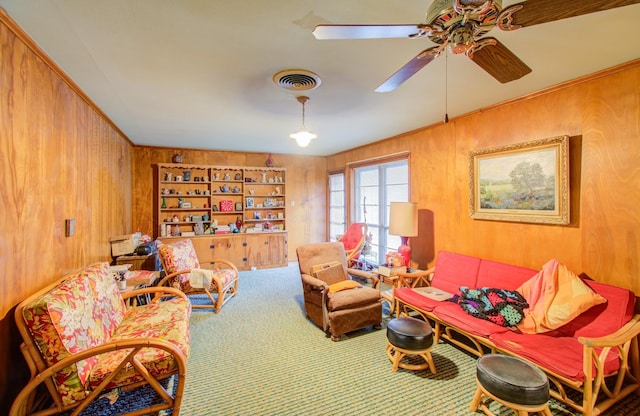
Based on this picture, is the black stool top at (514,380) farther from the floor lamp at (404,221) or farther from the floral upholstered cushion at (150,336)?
the floral upholstered cushion at (150,336)

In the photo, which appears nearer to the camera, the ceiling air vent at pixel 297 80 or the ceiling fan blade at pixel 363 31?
the ceiling fan blade at pixel 363 31

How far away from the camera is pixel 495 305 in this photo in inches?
98.0

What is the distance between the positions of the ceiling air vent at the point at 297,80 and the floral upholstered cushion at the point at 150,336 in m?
2.13

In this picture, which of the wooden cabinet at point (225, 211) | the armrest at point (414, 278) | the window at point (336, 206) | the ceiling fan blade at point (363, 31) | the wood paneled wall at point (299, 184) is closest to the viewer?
the ceiling fan blade at point (363, 31)

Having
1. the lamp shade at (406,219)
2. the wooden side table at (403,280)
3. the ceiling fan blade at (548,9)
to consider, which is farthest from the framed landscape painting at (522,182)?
the ceiling fan blade at (548,9)

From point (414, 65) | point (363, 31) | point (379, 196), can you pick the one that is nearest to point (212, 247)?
point (379, 196)

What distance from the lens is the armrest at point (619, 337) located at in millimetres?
1712

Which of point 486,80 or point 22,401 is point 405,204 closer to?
point 486,80

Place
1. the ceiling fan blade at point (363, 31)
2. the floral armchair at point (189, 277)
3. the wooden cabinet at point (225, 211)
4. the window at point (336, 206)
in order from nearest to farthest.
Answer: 1. the ceiling fan blade at point (363, 31)
2. the floral armchair at point (189, 277)
3. the wooden cabinet at point (225, 211)
4. the window at point (336, 206)

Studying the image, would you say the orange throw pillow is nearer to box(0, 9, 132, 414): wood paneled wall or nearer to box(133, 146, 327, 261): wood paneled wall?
box(0, 9, 132, 414): wood paneled wall

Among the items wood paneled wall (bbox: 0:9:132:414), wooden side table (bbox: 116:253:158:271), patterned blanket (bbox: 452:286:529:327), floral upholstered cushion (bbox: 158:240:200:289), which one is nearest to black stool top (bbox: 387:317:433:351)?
patterned blanket (bbox: 452:286:529:327)

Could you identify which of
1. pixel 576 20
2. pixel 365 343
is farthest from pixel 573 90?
pixel 365 343

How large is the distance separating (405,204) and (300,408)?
247 centimetres

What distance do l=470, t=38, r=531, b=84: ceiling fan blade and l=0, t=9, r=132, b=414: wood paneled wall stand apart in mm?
2544
